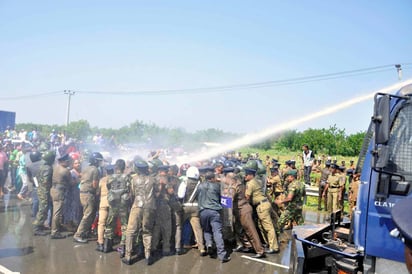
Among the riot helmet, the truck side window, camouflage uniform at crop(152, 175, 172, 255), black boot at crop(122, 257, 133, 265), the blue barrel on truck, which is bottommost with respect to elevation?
black boot at crop(122, 257, 133, 265)

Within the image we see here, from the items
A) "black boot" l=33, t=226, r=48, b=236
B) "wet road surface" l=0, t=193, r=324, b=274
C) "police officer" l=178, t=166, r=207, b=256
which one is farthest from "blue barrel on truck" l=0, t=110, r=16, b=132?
"police officer" l=178, t=166, r=207, b=256

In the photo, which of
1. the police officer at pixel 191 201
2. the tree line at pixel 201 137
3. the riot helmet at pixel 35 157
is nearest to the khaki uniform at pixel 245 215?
the police officer at pixel 191 201

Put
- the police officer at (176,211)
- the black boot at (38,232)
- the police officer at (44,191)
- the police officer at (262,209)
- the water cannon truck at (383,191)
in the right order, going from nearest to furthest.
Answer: the water cannon truck at (383,191) < the police officer at (176,211) < the police officer at (262,209) < the black boot at (38,232) < the police officer at (44,191)

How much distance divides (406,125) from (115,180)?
586 cm

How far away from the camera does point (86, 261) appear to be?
7.28m

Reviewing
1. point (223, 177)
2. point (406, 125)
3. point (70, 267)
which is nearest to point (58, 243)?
point (70, 267)

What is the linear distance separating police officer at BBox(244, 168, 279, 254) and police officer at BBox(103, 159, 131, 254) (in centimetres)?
278

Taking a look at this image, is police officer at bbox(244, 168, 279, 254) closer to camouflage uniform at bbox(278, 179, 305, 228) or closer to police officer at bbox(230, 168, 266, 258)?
police officer at bbox(230, 168, 266, 258)

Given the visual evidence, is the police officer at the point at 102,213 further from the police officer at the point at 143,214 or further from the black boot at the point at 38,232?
the black boot at the point at 38,232

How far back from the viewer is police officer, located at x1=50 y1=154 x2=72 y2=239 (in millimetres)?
8602

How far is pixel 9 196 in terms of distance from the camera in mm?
13320

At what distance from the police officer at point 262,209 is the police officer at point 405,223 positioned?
6629mm

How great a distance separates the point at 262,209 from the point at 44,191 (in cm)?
533

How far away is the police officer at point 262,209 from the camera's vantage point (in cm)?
843
